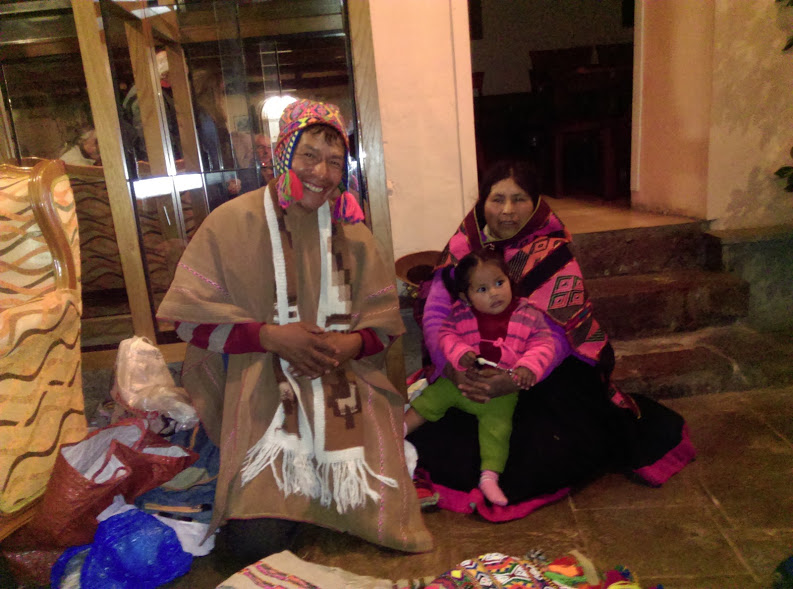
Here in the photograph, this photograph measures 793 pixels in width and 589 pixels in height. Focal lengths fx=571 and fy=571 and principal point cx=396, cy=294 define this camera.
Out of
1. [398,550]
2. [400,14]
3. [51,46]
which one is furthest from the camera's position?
[51,46]

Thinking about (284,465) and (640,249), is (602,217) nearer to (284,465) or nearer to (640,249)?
(640,249)

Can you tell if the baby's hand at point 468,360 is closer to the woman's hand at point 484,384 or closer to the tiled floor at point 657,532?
the woman's hand at point 484,384

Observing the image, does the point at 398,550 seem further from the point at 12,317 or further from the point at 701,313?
the point at 701,313

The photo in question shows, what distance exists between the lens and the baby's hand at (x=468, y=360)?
76.1 inches

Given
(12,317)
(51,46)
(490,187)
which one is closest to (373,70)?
(490,187)

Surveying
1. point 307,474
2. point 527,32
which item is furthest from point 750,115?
point 527,32

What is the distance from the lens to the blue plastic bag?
63.1 inches

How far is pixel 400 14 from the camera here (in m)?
2.49

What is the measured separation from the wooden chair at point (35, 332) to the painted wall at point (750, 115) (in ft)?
9.99

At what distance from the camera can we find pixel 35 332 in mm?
1667

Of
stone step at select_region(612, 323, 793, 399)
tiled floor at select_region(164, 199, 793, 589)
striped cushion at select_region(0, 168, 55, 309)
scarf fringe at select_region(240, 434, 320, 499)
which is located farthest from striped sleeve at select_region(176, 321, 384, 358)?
stone step at select_region(612, 323, 793, 399)

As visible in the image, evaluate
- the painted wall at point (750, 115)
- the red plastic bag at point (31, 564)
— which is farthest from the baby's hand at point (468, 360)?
the painted wall at point (750, 115)

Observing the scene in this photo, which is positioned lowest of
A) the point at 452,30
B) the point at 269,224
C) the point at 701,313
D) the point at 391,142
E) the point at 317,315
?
the point at 701,313

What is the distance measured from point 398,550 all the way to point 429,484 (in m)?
0.33
